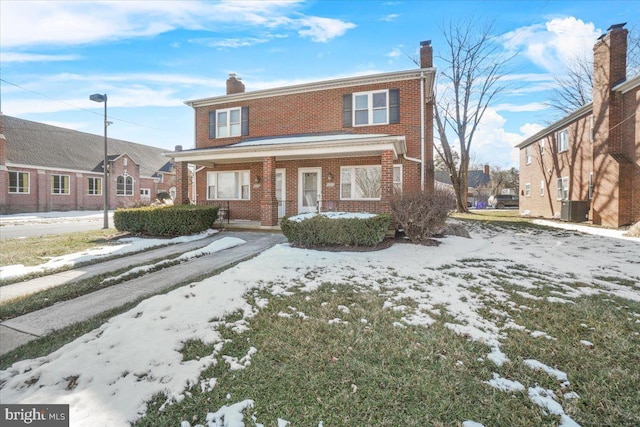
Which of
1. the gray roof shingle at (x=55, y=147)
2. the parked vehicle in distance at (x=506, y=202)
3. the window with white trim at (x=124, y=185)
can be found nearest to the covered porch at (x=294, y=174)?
the gray roof shingle at (x=55, y=147)

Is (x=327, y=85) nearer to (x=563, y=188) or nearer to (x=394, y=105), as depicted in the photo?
(x=394, y=105)

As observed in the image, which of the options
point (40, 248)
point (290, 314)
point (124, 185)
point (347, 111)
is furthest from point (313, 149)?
point (124, 185)

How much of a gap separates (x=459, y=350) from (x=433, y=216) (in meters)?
5.89

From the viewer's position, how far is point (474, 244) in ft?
29.2

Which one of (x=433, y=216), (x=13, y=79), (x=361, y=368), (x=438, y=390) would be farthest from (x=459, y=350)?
(x=13, y=79)

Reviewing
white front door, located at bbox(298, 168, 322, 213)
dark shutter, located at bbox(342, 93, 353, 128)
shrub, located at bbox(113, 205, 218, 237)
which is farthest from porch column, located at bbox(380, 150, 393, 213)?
shrub, located at bbox(113, 205, 218, 237)

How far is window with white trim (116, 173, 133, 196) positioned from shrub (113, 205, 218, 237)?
2559 cm

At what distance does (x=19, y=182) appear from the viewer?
2436 centimetres

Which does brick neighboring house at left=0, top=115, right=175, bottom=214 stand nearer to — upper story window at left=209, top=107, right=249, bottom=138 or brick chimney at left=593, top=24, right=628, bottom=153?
upper story window at left=209, top=107, right=249, bottom=138

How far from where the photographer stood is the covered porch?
10438mm

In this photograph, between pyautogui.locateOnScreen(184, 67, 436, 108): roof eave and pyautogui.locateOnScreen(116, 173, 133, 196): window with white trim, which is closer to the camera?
pyautogui.locateOnScreen(184, 67, 436, 108): roof eave

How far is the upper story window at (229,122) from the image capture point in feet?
49.7

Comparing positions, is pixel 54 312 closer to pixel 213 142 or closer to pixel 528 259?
pixel 528 259

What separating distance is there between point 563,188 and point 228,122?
818 inches
